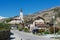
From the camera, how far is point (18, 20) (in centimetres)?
17038

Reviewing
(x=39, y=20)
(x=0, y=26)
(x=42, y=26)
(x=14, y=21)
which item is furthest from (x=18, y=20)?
(x=0, y=26)

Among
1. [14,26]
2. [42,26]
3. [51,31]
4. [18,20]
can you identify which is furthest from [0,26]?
[18,20]

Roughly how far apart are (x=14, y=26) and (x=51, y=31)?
83978 millimetres

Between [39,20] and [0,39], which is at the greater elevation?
[39,20]

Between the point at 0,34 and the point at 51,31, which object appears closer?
the point at 0,34

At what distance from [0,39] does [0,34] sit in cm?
127

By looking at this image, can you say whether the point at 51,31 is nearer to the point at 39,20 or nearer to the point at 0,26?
the point at 0,26

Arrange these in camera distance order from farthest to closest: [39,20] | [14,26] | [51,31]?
[14,26] → [39,20] → [51,31]

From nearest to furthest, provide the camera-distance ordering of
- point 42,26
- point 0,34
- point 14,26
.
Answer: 1. point 0,34
2. point 42,26
3. point 14,26

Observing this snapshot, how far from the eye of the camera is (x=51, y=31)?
69.6 m

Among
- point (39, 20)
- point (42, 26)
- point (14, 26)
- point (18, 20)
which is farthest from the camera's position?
point (18, 20)

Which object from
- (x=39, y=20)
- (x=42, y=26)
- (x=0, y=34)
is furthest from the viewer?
(x=39, y=20)

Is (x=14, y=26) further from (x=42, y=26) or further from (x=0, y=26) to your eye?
(x=0, y=26)

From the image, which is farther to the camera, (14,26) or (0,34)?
(14,26)
